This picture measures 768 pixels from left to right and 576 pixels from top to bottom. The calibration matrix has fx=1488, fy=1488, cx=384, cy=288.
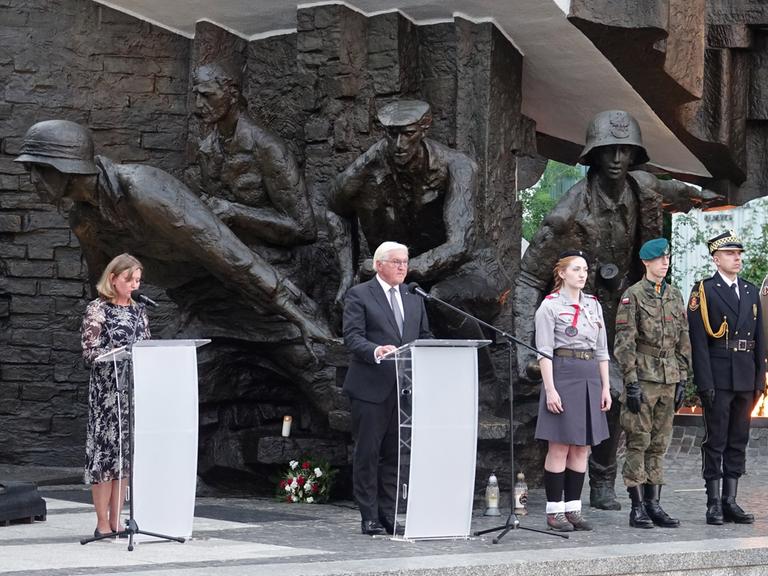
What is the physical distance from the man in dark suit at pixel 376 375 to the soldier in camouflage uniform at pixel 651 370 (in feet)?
4.62

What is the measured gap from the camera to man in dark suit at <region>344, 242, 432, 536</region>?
789cm

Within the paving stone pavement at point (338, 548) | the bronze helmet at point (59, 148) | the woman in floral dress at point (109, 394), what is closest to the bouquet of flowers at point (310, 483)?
the paving stone pavement at point (338, 548)

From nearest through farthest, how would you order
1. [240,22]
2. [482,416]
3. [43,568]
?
[43,568] < [482,416] < [240,22]

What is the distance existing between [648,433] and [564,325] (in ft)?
2.85

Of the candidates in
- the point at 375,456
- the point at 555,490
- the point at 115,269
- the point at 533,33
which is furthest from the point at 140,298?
the point at 533,33

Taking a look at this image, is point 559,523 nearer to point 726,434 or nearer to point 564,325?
point 564,325

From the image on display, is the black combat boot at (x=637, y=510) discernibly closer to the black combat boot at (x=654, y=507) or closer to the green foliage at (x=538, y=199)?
the black combat boot at (x=654, y=507)

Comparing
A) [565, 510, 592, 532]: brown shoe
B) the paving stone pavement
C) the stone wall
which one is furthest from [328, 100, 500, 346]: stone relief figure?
the stone wall


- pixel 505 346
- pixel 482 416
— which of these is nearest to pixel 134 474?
pixel 482 416

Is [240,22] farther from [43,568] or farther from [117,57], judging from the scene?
[43,568]

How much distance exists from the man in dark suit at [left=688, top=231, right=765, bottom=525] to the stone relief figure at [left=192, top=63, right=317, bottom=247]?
2.89m

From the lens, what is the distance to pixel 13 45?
12.0 meters

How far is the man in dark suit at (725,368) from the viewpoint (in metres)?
8.77

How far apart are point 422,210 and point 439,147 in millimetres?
455
